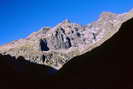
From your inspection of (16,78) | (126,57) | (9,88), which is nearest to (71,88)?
(9,88)

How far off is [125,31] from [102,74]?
54.6ft

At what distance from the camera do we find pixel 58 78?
138 m

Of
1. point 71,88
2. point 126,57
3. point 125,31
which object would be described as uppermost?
point 125,31

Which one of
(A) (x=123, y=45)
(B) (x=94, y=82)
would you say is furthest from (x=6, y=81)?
(A) (x=123, y=45)

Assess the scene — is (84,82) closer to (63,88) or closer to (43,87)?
(63,88)

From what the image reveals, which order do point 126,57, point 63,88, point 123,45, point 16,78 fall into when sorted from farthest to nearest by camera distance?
point 16,78 < point 63,88 < point 123,45 < point 126,57

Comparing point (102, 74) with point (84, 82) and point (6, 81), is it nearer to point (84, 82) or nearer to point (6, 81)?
point (84, 82)

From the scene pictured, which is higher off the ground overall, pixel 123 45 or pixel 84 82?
pixel 123 45

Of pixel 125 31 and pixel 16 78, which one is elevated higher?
pixel 125 31

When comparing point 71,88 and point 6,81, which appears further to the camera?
point 6,81

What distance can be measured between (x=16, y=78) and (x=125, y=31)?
64.0 metres

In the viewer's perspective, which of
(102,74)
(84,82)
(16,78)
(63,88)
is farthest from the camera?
(16,78)

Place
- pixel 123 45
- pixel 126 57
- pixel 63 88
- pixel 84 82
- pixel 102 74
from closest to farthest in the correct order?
pixel 126 57 < pixel 123 45 < pixel 102 74 < pixel 84 82 < pixel 63 88

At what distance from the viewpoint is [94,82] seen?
290ft
